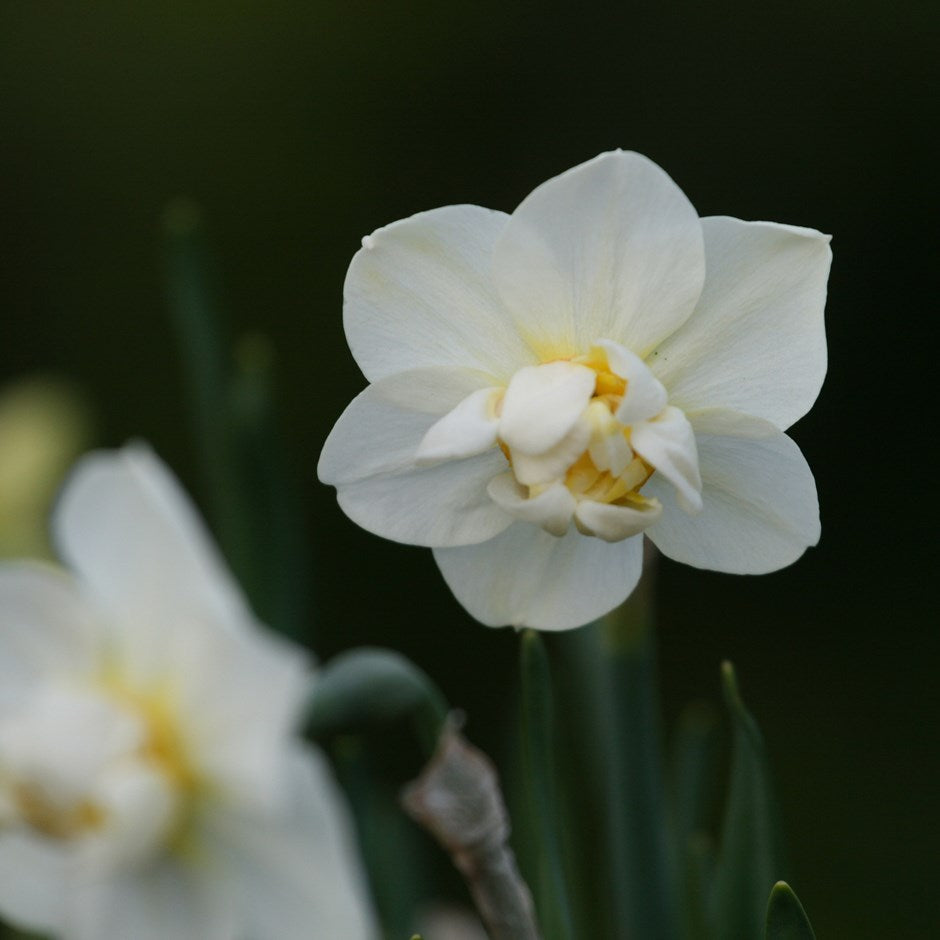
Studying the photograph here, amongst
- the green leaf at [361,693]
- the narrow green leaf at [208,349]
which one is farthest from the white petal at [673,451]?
the narrow green leaf at [208,349]

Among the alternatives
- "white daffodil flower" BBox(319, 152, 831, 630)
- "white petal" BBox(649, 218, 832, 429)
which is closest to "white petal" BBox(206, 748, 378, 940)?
"white daffodil flower" BBox(319, 152, 831, 630)

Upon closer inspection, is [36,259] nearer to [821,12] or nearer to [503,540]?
[821,12]

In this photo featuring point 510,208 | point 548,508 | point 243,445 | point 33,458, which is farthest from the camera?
point 510,208

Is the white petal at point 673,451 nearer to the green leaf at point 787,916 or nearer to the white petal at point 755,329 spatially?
the white petal at point 755,329

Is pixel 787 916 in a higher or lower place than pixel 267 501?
lower

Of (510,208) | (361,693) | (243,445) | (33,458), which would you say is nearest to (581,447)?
(361,693)

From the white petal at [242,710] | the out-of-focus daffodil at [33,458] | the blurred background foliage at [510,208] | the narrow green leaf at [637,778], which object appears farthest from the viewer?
the blurred background foliage at [510,208]

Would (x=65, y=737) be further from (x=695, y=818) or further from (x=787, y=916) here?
(x=695, y=818)
